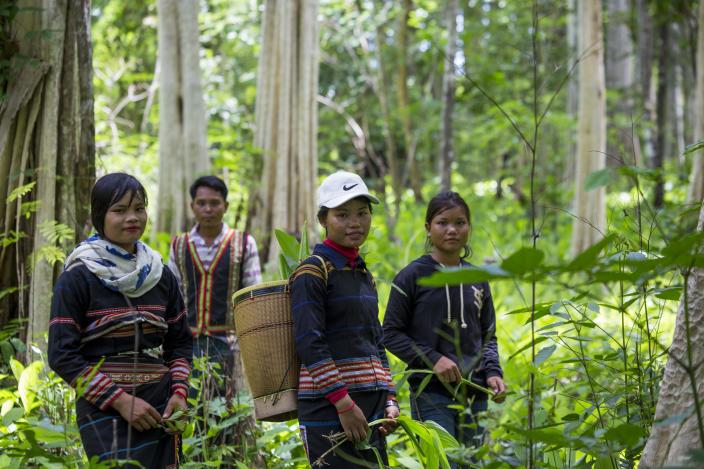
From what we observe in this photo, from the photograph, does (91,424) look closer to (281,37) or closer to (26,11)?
(26,11)

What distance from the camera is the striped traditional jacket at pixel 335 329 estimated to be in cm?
298

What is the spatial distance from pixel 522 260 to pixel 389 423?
5.72 ft

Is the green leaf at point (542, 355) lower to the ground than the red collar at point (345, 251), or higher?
lower

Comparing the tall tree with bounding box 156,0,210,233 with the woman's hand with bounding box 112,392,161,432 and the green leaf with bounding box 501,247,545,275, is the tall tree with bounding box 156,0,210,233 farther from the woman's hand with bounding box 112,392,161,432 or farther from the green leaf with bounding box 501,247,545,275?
the green leaf with bounding box 501,247,545,275

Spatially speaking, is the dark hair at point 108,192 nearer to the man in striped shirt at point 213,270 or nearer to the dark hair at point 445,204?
the dark hair at point 445,204

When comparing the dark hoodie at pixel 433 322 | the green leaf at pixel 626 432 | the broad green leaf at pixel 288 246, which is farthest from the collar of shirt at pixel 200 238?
the green leaf at pixel 626 432

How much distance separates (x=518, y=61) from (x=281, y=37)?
42.7 ft

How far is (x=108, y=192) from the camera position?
9.90ft

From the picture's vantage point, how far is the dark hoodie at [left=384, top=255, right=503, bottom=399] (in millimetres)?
3924

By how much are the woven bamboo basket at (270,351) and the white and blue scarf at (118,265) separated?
1.30 ft

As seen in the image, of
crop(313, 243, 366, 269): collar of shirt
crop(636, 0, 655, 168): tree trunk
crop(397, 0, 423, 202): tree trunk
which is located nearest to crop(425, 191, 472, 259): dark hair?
crop(313, 243, 366, 269): collar of shirt

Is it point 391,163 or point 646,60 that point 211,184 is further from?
point 646,60

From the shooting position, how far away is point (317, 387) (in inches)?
118

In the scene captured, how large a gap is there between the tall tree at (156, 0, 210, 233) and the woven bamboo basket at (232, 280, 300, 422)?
5944mm
